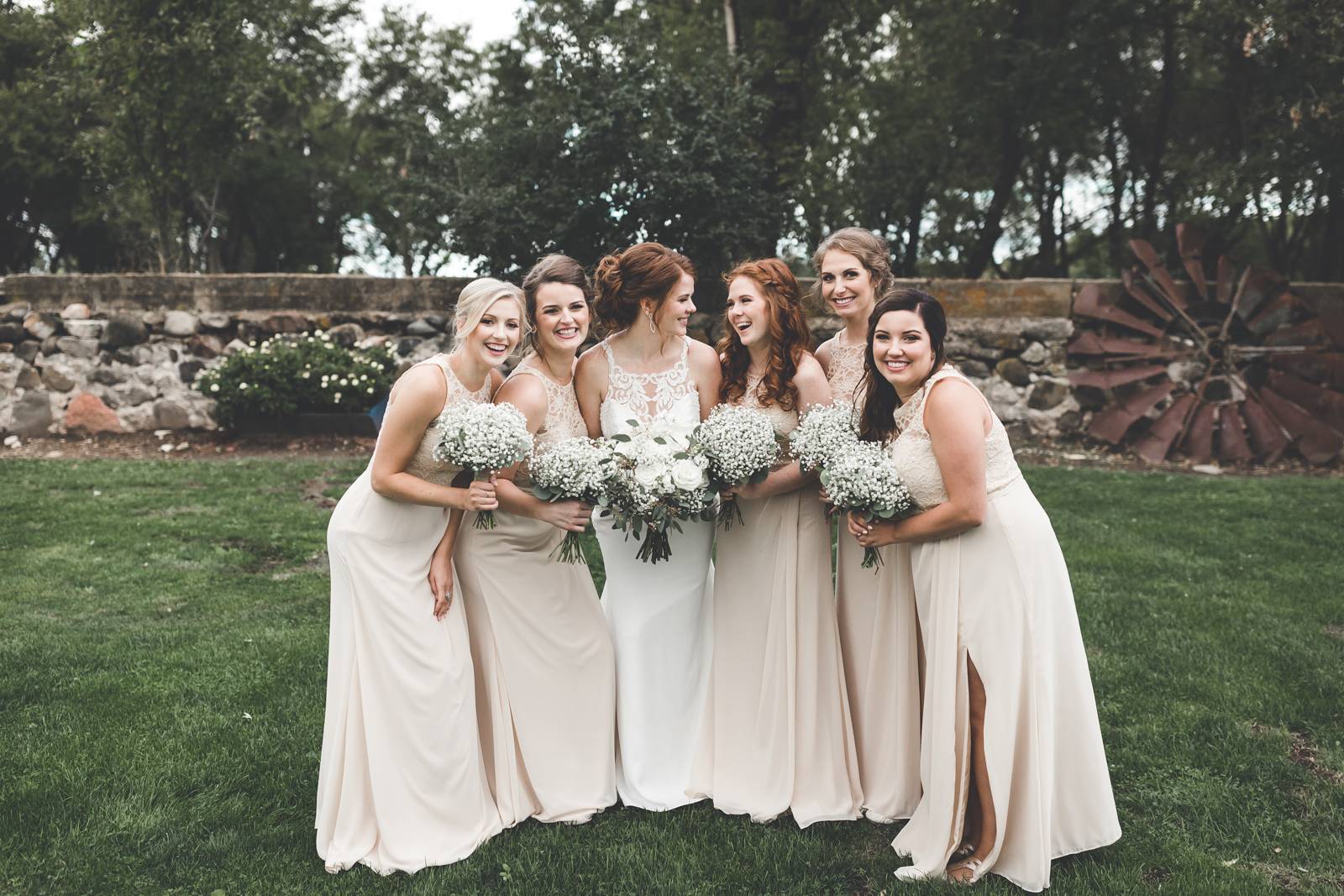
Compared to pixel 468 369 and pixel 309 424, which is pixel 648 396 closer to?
pixel 468 369

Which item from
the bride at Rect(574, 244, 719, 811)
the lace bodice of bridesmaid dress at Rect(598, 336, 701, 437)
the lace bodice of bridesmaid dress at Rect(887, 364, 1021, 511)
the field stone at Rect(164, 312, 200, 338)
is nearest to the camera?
the lace bodice of bridesmaid dress at Rect(887, 364, 1021, 511)

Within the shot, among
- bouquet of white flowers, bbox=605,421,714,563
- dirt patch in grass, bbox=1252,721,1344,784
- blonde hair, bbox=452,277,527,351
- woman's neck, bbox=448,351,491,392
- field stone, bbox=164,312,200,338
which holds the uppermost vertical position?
field stone, bbox=164,312,200,338

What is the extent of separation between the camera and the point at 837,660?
3982 millimetres

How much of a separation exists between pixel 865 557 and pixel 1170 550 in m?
4.90

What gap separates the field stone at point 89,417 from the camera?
1141 centimetres

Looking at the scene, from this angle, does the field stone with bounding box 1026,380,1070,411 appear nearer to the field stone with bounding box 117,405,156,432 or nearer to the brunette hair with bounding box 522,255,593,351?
the brunette hair with bounding box 522,255,593,351

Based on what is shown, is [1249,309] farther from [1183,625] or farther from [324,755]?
[324,755]

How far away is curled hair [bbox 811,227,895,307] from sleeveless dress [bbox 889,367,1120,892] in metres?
0.82

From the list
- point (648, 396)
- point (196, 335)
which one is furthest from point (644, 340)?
point (196, 335)

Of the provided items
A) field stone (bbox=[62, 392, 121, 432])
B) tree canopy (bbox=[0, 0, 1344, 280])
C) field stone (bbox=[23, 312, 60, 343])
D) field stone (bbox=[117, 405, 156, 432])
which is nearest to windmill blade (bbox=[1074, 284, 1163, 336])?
tree canopy (bbox=[0, 0, 1344, 280])

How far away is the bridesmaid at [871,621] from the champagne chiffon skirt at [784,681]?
0.09 metres

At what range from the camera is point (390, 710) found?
141 inches

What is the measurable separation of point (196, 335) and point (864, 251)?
397 inches

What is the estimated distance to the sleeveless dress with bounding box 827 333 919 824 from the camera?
3.82 m
